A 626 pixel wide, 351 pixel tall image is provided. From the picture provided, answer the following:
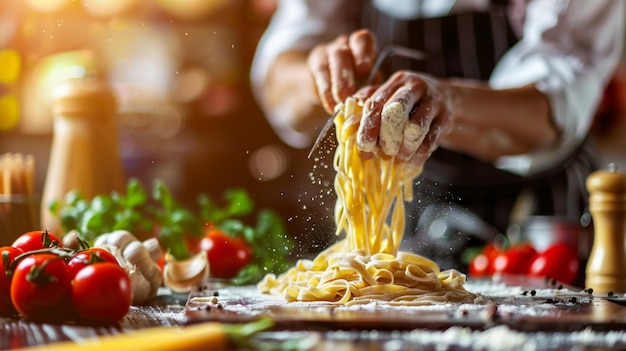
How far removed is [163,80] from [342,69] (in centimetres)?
321

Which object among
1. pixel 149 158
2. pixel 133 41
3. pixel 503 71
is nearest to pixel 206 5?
pixel 133 41

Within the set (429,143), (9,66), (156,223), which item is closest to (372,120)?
(429,143)

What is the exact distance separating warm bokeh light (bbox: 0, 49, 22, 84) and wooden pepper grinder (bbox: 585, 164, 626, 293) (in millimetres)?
3785

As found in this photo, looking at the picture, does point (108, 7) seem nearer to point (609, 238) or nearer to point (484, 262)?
point (484, 262)

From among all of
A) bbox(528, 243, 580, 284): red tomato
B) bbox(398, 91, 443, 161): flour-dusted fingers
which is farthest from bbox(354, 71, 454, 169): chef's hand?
bbox(528, 243, 580, 284): red tomato

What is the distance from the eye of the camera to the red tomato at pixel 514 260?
2.50 m

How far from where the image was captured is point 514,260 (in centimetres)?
252

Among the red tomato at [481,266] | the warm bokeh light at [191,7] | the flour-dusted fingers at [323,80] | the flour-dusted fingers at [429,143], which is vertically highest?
the warm bokeh light at [191,7]

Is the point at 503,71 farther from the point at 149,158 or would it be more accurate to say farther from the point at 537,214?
the point at 149,158

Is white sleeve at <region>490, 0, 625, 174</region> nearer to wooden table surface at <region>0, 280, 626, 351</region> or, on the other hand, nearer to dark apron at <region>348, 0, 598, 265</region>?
dark apron at <region>348, 0, 598, 265</region>

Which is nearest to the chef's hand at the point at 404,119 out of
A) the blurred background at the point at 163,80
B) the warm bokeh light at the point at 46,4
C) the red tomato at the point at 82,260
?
the red tomato at the point at 82,260

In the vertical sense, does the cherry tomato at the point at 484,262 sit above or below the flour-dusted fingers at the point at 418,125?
below

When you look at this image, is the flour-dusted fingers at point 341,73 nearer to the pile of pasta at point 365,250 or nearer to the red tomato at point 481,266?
the pile of pasta at point 365,250

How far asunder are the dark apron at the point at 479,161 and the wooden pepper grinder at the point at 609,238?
3.10 ft
